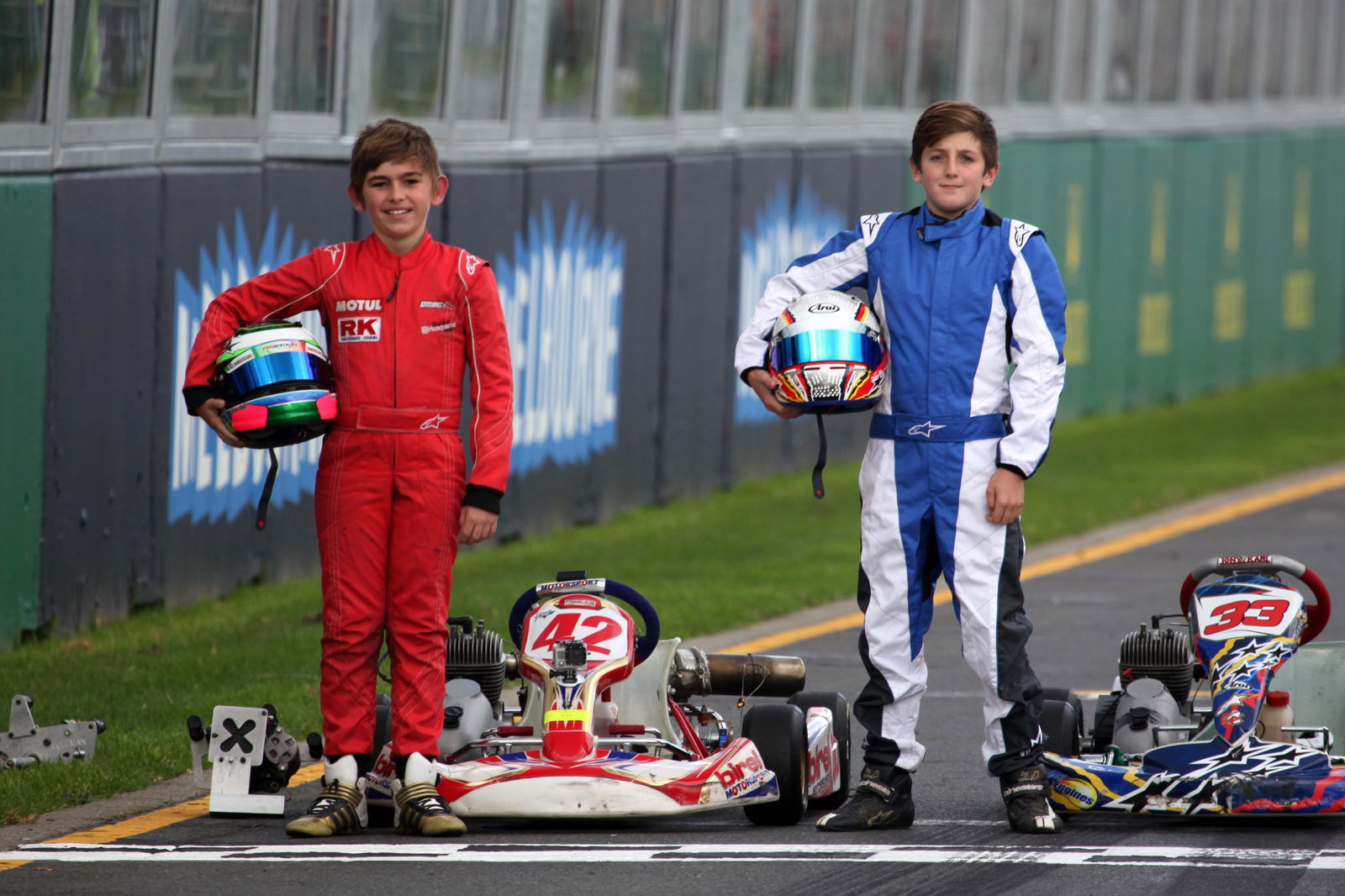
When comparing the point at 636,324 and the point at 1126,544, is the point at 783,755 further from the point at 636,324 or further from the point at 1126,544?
the point at 636,324

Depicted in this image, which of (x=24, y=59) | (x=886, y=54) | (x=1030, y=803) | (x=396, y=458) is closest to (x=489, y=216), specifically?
(x=24, y=59)

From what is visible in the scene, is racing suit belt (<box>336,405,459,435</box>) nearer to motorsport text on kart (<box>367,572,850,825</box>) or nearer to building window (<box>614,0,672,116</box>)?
A: motorsport text on kart (<box>367,572,850,825</box>)

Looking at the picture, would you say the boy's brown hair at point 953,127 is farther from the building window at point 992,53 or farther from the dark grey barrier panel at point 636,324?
the building window at point 992,53

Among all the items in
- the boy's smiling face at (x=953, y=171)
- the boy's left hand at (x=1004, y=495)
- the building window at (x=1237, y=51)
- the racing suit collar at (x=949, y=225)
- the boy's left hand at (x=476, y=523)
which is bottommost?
the boy's left hand at (x=476, y=523)

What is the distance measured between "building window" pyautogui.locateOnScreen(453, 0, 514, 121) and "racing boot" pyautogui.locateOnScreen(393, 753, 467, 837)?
7.21 metres

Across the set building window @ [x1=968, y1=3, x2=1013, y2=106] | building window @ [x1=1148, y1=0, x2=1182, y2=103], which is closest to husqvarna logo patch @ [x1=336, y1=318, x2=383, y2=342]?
building window @ [x1=968, y1=3, x2=1013, y2=106]

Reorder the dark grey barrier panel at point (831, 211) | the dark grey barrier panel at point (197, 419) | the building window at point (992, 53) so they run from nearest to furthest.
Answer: the dark grey barrier panel at point (197, 419)
the dark grey barrier panel at point (831, 211)
the building window at point (992, 53)

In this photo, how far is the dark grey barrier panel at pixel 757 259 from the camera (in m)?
16.5

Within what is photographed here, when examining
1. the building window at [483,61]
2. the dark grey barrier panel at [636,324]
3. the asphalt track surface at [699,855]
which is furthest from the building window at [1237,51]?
the asphalt track surface at [699,855]

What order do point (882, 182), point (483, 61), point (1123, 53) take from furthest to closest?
point (1123, 53), point (882, 182), point (483, 61)

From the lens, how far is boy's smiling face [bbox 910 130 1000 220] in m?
6.73

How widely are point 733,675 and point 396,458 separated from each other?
1423 millimetres

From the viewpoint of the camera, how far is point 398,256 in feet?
22.4

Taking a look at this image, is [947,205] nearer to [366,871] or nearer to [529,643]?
[529,643]
